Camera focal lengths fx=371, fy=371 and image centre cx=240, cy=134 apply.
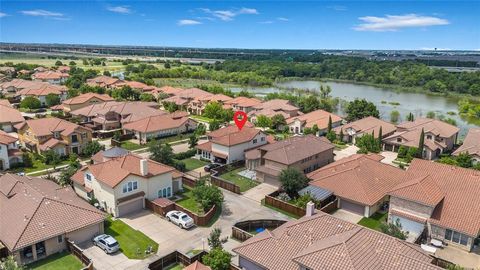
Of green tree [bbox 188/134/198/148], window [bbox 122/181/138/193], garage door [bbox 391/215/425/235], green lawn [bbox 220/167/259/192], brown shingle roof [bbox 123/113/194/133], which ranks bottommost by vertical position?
green lawn [bbox 220/167/259/192]

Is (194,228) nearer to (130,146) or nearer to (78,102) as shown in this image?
(130,146)

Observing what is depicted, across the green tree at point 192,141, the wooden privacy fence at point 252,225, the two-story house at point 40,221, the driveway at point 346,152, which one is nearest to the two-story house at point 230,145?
the green tree at point 192,141

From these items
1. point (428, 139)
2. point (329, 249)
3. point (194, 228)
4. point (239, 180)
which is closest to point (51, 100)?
point (239, 180)

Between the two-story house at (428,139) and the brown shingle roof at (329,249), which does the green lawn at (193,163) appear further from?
the two-story house at (428,139)

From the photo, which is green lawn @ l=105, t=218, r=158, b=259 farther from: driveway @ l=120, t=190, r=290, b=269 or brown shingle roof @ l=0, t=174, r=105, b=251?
brown shingle roof @ l=0, t=174, r=105, b=251

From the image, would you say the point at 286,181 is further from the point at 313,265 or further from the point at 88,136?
the point at 88,136

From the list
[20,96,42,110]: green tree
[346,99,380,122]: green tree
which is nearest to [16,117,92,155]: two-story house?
[20,96,42,110]: green tree
